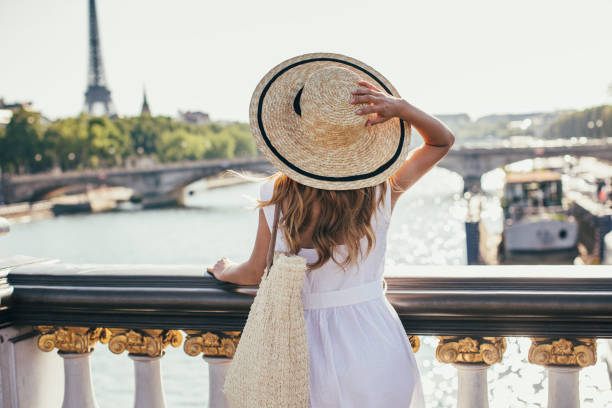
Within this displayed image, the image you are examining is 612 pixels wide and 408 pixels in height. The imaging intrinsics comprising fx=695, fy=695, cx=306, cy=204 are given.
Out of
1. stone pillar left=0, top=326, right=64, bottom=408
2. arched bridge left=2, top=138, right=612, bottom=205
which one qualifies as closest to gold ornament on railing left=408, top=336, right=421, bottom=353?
stone pillar left=0, top=326, right=64, bottom=408

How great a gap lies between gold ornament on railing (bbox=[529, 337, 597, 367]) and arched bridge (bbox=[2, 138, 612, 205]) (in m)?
29.2

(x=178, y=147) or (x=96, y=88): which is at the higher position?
(x=96, y=88)

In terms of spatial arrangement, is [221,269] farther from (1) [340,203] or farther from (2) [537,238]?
(2) [537,238]

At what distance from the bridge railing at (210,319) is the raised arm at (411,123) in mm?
217

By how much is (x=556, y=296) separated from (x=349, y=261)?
1.36 ft

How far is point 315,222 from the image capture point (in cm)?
119

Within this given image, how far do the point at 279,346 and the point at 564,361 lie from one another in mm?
561

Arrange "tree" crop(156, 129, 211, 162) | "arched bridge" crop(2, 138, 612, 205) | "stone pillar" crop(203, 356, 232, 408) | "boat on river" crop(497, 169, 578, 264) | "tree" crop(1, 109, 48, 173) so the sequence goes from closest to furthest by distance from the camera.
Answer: "stone pillar" crop(203, 356, 232, 408), "boat on river" crop(497, 169, 578, 264), "arched bridge" crop(2, 138, 612, 205), "tree" crop(1, 109, 48, 173), "tree" crop(156, 129, 211, 162)

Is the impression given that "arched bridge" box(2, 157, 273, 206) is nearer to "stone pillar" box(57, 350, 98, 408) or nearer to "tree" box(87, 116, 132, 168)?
"tree" box(87, 116, 132, 168)

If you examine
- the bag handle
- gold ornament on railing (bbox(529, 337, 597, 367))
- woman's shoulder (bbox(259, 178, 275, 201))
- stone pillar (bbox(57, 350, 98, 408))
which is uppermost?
woman's shoulder (bbox(259, 178, 275, 201))

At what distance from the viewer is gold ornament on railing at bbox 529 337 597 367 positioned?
131 cm

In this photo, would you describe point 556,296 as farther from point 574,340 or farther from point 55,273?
point 55,273

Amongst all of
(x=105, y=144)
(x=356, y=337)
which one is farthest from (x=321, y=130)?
(x=105, y=144)

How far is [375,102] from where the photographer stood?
1166mm
